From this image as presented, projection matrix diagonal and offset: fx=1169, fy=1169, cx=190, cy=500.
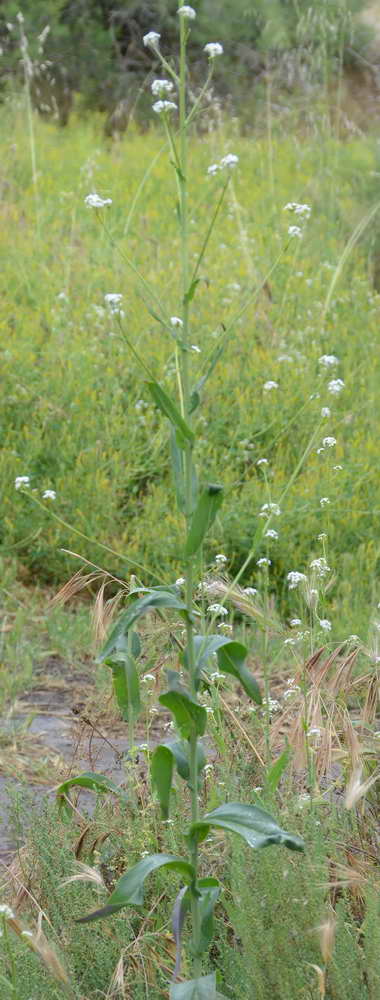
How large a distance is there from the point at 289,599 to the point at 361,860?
7.05 ft

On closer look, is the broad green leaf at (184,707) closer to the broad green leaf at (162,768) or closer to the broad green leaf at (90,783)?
the broad green leaf at (162,768)

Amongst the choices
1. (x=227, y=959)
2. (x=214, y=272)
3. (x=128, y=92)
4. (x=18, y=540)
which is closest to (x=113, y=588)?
(x=18, y=540)

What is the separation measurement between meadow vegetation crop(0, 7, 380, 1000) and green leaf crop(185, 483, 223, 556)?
0.04 ft

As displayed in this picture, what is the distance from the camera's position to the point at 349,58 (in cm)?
1077

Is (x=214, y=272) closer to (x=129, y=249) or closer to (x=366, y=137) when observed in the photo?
(x=129, y=249)

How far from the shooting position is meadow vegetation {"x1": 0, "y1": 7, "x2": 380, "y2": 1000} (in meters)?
1.96

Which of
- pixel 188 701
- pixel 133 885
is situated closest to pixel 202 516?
pixel 188 701

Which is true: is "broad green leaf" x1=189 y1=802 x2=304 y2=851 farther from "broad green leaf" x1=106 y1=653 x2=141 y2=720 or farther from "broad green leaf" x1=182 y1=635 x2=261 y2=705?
"broad green leaf" x1=106 y1=653 x2=141 y2=720

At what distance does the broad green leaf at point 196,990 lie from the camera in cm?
177

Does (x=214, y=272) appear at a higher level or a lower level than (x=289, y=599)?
higher

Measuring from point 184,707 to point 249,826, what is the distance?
203mm

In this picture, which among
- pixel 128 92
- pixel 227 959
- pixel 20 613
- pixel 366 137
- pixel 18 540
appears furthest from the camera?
pixel 128 92

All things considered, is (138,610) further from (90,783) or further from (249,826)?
(90,783)

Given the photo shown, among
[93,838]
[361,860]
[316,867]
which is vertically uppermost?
[316,867]
